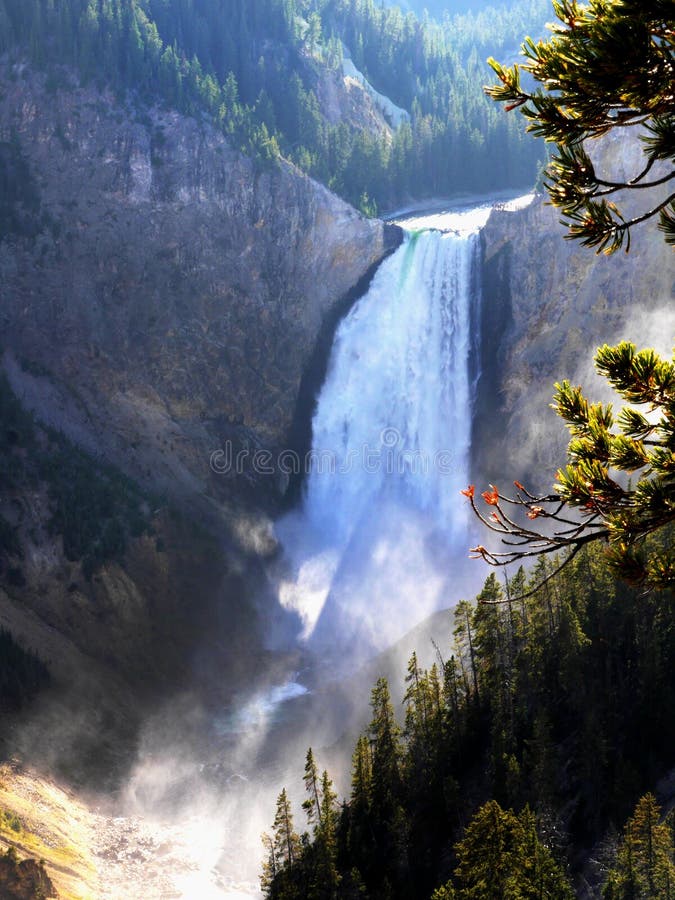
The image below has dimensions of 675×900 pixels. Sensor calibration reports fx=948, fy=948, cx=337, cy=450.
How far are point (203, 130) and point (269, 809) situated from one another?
54446 mm

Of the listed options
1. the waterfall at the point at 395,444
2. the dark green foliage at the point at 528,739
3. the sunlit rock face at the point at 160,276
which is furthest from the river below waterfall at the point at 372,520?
the dark green foliage at the point at 528,739

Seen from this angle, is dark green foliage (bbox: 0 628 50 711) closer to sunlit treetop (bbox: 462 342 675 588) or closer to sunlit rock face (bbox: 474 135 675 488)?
sunlit rock face (bbox: 474 135 675 488)

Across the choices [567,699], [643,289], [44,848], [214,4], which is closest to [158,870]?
[44,848]

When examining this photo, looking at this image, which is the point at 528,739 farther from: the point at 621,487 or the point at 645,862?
the point at 621,487

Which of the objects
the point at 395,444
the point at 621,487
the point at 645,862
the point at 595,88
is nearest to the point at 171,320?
the point at 395,444

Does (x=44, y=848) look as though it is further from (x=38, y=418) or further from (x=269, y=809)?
(x=38, y=418)

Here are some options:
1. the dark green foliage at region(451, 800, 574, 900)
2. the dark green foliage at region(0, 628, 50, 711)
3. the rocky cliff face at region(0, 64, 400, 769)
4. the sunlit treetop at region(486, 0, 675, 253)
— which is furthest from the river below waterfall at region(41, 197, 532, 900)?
the sunlit treetop at region(486, 0, 675, 253)

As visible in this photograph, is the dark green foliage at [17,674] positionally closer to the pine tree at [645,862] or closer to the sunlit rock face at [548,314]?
the sunlit rock face at [548,314]

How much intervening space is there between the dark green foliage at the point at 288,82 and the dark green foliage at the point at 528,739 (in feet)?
164

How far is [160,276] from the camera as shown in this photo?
244 feet

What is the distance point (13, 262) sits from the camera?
7131 centimetres

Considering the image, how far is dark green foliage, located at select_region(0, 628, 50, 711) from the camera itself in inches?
2067

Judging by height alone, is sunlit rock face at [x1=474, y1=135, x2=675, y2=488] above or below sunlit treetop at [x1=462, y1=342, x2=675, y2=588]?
above

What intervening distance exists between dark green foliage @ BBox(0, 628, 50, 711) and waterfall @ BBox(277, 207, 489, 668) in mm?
21161
